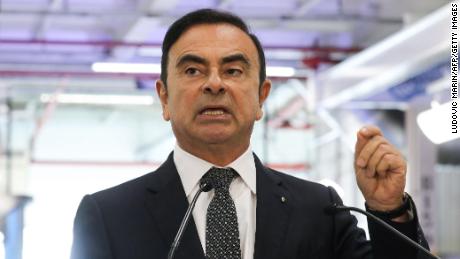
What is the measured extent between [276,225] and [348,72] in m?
5.37

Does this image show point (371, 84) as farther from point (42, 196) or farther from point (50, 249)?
point (42, 196)

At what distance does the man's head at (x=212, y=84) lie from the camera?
5.64 ft

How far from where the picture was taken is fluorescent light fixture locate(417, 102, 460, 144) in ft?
16.1

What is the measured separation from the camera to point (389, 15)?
784 centimetres

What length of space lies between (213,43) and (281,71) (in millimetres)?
6294

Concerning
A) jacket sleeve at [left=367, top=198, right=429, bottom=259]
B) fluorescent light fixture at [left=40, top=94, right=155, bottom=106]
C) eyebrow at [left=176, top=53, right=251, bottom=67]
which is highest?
fluorescent light fixture at [left=40, top=94, right=155, bottom=106]

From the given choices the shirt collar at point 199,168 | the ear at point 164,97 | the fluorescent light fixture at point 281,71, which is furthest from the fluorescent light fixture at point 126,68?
the shirt collar at point 199,168

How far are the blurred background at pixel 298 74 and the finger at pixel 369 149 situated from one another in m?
3.38

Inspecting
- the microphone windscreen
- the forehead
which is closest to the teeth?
the forehead

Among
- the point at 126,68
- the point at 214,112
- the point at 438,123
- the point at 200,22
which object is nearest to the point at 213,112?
the point at 214,112

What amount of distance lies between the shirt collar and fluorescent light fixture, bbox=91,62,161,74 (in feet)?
19.5

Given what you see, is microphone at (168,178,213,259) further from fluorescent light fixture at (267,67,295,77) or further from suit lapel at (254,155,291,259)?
fluorescent light fixture at (267,67,295,77)

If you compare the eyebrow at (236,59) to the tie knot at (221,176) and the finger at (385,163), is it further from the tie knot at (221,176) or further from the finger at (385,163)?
the finger at (385,163)

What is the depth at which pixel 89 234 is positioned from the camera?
1.69 m
